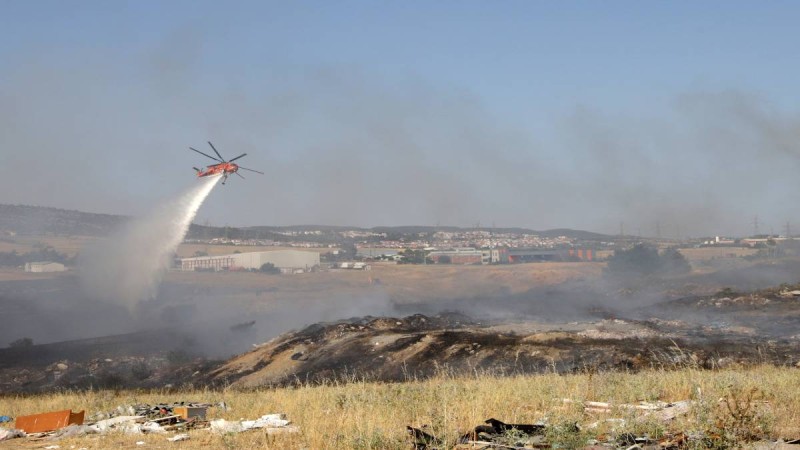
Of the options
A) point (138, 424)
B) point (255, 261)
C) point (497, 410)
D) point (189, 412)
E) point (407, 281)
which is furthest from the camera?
point (255, 261)

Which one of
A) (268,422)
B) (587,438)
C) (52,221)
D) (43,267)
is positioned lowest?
(268,422)

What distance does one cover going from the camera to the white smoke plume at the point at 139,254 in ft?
161

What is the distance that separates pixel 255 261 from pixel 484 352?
6741 cm

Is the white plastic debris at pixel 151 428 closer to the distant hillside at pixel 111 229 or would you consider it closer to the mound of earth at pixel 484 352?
the mound of earth at pixel 484 352

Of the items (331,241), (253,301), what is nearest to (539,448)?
(253,301)

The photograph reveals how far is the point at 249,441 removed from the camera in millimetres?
10094

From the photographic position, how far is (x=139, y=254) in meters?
53.8

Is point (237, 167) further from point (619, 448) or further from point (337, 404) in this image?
point (619, 448)

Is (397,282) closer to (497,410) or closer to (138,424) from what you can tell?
(138,424)

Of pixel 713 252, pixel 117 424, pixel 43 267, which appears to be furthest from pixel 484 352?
pixel 713 252

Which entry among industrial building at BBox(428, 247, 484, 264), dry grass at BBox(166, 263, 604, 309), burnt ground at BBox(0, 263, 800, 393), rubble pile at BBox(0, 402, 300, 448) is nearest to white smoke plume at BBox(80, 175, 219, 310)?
burnt ground at BBox(0, 263, 800, 393)

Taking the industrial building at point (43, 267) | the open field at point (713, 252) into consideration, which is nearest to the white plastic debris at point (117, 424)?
the industrial building at point (43, 267)

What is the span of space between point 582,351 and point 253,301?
46033 millimetres

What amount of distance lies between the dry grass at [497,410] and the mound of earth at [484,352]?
8.58 metres
